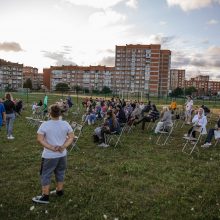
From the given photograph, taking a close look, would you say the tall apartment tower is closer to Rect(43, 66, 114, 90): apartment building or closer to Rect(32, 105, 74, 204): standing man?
Rect(43, 66, 114, 90): apartment building

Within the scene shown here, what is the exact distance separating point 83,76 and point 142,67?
36489 millimetres

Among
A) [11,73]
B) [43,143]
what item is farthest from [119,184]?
[11,73]

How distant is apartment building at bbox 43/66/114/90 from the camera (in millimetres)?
150375

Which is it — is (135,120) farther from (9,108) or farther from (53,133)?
(53,133)

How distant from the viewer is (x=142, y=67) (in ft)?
437

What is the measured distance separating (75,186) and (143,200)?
1.60 m

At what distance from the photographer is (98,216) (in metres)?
5.00

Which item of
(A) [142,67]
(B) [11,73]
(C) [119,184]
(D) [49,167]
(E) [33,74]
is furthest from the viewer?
(E) [33,74]

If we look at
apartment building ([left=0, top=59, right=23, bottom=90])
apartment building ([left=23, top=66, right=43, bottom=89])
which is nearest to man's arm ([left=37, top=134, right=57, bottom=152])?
apartment building ([left=0, top=59, right=23, bottom=90])

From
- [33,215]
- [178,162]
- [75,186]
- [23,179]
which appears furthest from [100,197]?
[178,162]

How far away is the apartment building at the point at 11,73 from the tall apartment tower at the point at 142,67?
2163 inches

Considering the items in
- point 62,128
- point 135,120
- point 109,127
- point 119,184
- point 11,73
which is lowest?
point 119,184

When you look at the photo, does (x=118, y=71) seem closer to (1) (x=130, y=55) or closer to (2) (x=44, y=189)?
(1) (x=130, y=55)

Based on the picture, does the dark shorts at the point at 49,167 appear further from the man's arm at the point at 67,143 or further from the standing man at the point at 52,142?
the man's arm at the point at 67,143
